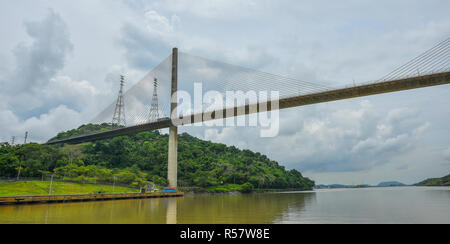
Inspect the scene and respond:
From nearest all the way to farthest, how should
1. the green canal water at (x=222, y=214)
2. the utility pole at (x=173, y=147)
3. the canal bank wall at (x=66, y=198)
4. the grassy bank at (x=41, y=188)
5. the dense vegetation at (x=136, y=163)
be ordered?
the green canal water at (x=222, y=214) → the canal bank wall at (x=66, y=198) → the grassy bank at (x=41, y=188) → the dense vegetation at (x=136, y=163) → the utility pole at (x=173, y=147)

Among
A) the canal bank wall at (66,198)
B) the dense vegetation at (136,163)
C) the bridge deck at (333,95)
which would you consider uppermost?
the bridge deck at (333,95)

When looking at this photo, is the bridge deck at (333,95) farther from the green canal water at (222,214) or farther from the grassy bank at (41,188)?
the green canal water at (222,214)

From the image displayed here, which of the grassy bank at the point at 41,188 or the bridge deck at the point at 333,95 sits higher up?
the bridge deck at the point at 333,95

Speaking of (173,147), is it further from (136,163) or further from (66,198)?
(136,163)

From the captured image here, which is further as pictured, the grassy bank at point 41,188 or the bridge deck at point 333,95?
the grassy bank at point 41,188

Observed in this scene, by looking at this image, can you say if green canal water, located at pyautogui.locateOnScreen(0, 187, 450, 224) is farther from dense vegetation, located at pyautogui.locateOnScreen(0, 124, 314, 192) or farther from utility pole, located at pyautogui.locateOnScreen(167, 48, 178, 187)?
dense vegetation, located at pyautogui.locateOnScreen(0, 124, 314, 192)

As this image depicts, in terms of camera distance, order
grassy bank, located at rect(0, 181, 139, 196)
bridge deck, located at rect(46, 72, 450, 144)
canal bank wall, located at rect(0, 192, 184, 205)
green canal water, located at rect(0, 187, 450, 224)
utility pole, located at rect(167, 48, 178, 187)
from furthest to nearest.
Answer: utility pole, located at rect(167, 48, 178, 187) → grassy bank, located at rect(0, 181, 139, 196) → bridge deck, located at rect(46, 72, 450, 144) → canal bank wall, located at rect(0, 192, 184, 205) → green canal water, located at rect(0, 187, 450, 224)

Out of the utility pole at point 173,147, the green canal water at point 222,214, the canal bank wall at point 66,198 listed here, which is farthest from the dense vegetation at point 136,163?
the green canal water at point 222,214

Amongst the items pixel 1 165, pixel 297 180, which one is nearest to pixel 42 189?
pixel 1 165

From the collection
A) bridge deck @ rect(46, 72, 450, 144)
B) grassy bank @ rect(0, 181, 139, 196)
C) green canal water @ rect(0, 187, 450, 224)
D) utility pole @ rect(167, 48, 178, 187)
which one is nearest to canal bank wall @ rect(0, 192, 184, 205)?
green canal water @ rect(0, 187, 450, 224)
